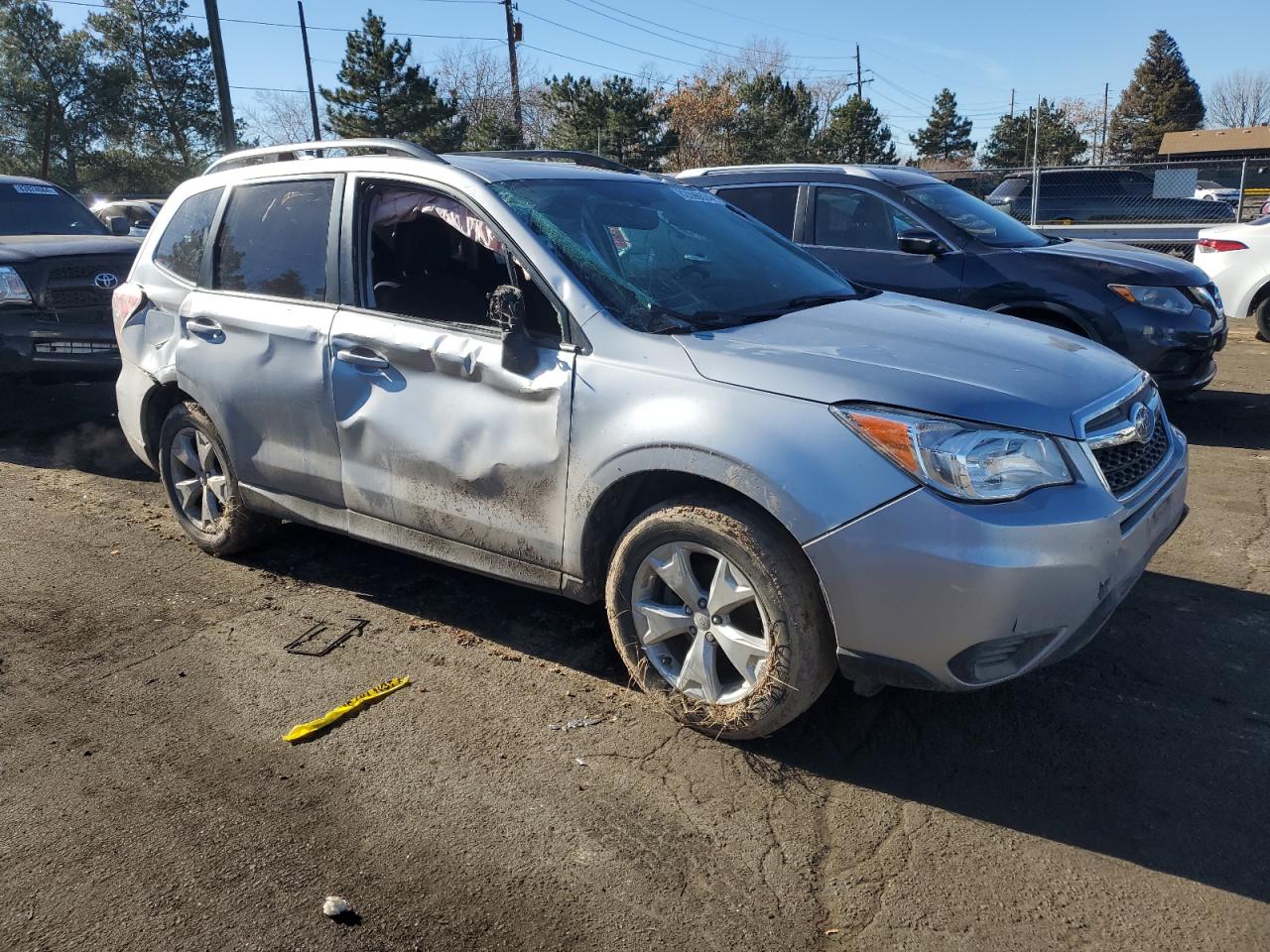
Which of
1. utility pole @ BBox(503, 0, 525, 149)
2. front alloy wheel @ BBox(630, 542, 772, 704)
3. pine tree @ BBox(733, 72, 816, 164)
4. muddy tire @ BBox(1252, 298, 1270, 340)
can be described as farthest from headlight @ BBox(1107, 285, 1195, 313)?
pine tree @ BBox(733, 72, 816, 164)

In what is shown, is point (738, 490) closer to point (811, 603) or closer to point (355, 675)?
point (811, 603)

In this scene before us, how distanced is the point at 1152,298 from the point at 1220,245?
3.82 meters

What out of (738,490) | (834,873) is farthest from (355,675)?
(834,873)

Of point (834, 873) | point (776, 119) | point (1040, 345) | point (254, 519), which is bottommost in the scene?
point (834, 873)

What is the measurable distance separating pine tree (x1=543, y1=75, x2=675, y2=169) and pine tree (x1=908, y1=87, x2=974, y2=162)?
116ft

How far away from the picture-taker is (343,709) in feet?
11.8

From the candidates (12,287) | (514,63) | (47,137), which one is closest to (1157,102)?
(514,63)

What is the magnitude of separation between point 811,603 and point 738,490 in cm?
39

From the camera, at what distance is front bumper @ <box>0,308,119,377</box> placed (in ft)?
23.6

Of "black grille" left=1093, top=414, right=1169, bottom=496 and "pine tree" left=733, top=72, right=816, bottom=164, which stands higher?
"pine tree" left=733, top=72, right=816, bottom=164

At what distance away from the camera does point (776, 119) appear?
4953 centimetres

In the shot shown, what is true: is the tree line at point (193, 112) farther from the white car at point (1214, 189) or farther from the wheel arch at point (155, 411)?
the wheel arch at point (155, 411)

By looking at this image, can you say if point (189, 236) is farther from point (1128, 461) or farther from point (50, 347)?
point (1128, 461)

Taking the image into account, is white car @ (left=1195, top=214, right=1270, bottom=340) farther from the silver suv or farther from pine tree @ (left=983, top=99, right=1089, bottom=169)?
pine tree @ (left=983, top=99, right=1089, bottom=169)
